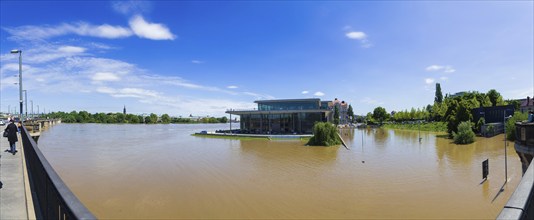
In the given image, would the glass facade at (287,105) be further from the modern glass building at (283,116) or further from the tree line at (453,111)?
the tree line at (453,111)

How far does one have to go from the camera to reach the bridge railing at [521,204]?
7.32 ft

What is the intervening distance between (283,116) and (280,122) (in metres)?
1.28

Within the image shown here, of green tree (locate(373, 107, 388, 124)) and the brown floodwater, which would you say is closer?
the brown floodwater

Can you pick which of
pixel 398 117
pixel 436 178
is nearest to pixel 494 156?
pixel 436 178

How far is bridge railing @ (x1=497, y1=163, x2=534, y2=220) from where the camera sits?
87.8 inches

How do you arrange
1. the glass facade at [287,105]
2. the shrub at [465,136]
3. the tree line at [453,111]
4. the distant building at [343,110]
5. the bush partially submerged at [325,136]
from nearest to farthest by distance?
the shrub at [465,136], the bush partially submerged at [325,136], the tree line at [453,111], the glass facade at [287,105], the distant building at [343,110]

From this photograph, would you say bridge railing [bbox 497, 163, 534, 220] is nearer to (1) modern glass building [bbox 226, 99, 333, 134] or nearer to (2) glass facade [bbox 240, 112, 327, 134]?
(1) modern glass building [bbox 226, 99, 333, 134]

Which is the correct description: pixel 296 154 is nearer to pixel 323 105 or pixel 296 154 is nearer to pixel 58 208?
pixel 58 208

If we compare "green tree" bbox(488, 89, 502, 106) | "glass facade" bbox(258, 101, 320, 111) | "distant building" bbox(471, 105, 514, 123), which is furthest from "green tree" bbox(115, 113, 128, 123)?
"green tree" bbox(488, 89, 502, 106)

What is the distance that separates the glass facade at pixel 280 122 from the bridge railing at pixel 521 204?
50.9 metres

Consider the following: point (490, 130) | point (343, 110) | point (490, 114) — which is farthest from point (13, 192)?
point (343, 110)

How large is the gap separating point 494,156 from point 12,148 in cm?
3323

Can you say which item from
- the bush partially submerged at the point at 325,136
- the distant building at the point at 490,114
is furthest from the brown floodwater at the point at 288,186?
the distant building at the point at 490,114

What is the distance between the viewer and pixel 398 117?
10656 centimetres
